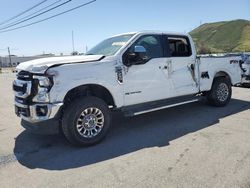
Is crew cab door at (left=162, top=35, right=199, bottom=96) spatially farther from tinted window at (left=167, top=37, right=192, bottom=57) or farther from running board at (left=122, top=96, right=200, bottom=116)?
running board at (left=122, top=96, right=200, bottom=116)

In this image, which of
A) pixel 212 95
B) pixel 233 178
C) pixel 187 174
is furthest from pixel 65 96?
pixel 212 95

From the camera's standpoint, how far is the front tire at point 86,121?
473 cm

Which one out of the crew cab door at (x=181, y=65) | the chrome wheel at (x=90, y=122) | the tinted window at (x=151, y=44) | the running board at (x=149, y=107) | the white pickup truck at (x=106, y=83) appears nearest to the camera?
the white pickup truck at (x=106, y=83)

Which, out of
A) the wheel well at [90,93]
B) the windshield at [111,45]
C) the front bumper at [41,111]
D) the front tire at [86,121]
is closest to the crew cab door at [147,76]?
the windshield at [111,45]

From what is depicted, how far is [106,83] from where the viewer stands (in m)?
5.09

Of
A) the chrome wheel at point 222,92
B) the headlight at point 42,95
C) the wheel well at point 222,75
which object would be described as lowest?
the chrome wheel at point 222,92

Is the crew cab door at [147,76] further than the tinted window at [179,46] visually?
No

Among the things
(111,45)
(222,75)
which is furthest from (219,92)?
(111,45)

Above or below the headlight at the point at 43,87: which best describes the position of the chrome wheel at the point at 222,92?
below

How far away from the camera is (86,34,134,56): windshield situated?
560 cm

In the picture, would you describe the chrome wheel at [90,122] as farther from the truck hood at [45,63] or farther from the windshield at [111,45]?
the windshield at [111,45]

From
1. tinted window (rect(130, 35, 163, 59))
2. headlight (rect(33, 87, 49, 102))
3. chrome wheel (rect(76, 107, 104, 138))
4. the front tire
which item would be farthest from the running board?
headlight (rect(33, 87, 49, 102))

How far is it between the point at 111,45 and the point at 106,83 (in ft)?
4.13

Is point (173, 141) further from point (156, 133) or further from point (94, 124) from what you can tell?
point (94, 124)
